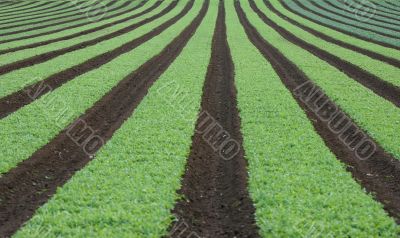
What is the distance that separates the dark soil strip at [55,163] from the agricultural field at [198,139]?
5 centimetres

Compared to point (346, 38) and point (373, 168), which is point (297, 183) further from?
point (346, 38)

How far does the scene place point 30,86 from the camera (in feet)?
58.2

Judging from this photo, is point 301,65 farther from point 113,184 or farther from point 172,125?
point 113,184

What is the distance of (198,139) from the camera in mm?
12688

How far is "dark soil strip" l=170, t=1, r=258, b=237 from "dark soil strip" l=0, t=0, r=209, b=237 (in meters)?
3.06

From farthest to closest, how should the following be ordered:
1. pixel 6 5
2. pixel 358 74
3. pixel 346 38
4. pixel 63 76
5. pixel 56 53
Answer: pixel 6 5 < pixel 346 38 < pixel 56 53 < pixel 358 74 < pixel 63 76

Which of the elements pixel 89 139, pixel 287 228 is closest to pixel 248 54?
pixel 89 139

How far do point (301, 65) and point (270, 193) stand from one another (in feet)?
47.4

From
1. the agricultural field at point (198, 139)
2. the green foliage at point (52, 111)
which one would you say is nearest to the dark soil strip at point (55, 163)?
the agricultural field at point (198, 139)

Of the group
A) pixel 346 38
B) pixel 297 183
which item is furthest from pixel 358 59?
pixel 297 183

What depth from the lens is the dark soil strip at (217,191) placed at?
8251 mm

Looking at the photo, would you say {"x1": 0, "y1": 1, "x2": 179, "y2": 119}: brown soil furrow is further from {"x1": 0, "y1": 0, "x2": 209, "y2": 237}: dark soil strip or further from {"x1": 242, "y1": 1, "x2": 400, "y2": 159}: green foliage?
{"x1": 242, "y1": 1, "x2": 400, "y2": 159}: green foliage

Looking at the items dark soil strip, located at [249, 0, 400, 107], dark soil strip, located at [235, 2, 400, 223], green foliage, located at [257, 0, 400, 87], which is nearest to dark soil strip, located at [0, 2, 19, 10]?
green foliage, located at [257, 0, 400, 87]

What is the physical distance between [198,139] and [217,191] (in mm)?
3199
